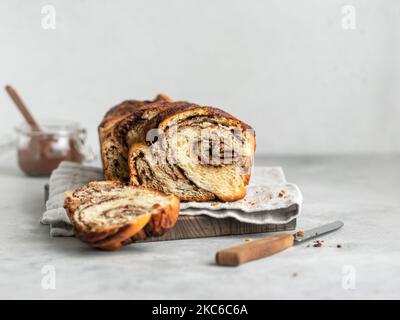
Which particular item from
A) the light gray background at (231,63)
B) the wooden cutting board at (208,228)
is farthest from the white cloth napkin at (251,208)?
the light gray background at (231,63)

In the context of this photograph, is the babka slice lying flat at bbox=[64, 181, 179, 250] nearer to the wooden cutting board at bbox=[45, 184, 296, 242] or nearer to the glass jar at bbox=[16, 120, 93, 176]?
the wooden cutting board at bbox=[45, 184, 296, 242]

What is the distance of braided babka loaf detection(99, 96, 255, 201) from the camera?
3.14 metres

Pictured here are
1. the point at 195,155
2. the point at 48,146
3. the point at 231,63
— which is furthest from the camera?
the point at 231,63

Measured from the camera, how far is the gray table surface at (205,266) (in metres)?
2.42

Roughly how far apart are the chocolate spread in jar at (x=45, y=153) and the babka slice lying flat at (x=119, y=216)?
1.33 metres

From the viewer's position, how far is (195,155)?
10.4 feet

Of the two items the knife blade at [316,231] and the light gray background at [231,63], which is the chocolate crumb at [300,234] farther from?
the light gray background at [231,63]

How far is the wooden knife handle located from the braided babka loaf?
1.25ft

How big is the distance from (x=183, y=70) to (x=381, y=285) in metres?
2.67

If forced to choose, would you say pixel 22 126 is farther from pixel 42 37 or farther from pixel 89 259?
pixel 89 259

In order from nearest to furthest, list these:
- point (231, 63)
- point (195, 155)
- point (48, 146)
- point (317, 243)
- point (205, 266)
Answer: point (205, 266), point (317, 243), point (195, 155), point (48, 146), point (231, 63)

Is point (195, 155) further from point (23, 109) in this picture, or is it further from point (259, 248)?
point (23, 109)

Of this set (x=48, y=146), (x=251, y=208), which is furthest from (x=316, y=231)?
(x=48, y=146)

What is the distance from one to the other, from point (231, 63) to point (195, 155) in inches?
71.5
